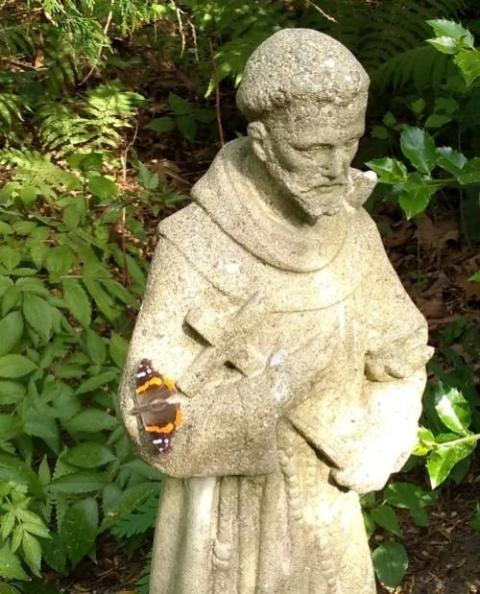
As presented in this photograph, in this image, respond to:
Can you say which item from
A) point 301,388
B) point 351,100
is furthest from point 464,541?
point 351,100

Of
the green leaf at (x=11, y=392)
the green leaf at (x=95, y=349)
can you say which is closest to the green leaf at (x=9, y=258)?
the green leaf at (x=95, y=349)

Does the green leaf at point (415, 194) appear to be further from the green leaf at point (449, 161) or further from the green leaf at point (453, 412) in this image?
the green leaf at point (453, 412)

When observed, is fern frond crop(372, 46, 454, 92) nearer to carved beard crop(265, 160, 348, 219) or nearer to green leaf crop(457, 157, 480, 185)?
green leaf crop(457, 157, 480, 185)

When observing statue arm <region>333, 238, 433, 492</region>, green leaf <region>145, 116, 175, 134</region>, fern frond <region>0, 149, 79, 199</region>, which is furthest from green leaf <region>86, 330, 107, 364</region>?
green leaf <region>145, 116, 175, 134</region>

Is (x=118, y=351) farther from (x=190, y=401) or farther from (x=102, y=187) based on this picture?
(x=190, y=401)

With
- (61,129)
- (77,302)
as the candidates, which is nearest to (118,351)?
(77,302)
